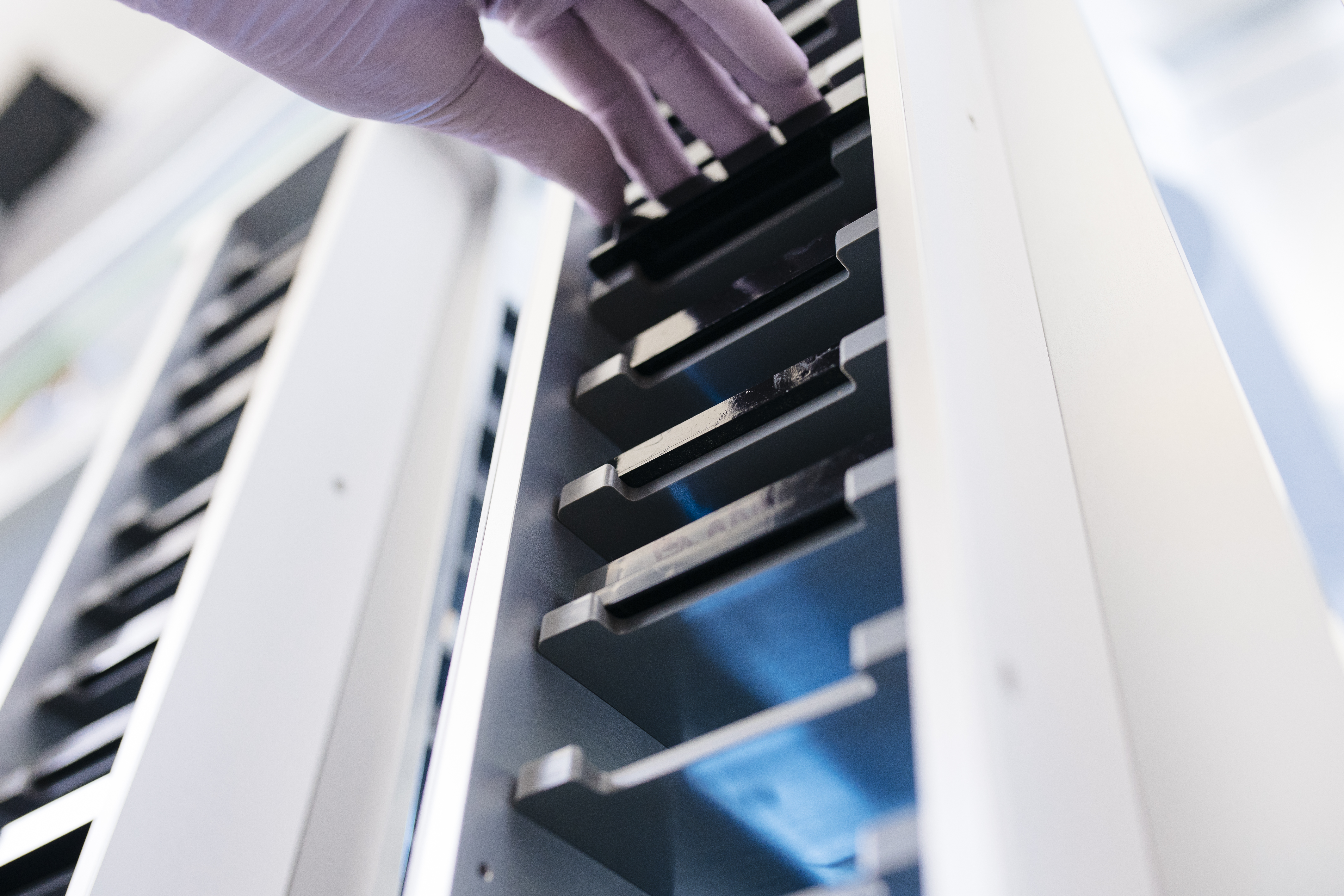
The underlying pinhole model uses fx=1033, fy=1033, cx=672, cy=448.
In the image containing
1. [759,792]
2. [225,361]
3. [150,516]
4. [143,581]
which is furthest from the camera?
[225,361]

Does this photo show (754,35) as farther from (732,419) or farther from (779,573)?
(779,573)

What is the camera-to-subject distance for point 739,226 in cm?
119

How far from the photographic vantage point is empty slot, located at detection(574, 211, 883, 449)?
3.18 ft

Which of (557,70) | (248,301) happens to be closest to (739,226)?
(557,70)

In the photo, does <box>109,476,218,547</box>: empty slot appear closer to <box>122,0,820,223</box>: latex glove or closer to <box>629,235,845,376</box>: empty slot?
<box>122,0,820,223</box>: latex glove

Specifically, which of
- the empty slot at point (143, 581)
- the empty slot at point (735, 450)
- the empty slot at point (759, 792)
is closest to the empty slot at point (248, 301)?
the empty slot at point (143, 581)

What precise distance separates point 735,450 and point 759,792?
29 centimetres

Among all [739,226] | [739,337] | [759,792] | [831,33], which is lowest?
[759,792]

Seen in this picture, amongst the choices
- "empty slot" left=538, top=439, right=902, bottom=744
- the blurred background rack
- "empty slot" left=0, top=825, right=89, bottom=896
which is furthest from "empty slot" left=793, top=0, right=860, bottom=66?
"empty slot" left=0, top=825, right=89, bottom=896

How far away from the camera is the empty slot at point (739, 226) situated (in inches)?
43.8

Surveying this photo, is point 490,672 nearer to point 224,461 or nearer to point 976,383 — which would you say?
point 976,383

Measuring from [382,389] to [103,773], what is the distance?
672 millimetres

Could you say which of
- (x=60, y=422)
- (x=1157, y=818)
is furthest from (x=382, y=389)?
(x=60, y=422)

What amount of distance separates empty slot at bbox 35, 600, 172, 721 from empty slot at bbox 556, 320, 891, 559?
76 cm
